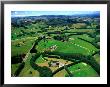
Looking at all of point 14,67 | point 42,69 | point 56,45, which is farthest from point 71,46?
point 14,67

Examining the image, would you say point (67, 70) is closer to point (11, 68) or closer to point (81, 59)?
point (81, 59)

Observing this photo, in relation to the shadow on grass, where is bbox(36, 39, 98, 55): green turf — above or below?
above

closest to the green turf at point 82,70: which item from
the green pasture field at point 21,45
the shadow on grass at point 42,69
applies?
the shadow on grass at point 42,69

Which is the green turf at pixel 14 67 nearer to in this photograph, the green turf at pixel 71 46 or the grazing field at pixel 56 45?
the grazing field at pixel 56 45

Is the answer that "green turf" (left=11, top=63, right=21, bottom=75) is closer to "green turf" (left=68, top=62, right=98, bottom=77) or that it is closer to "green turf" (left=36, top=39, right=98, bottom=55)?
"green turf" (left=36, top=39, right=98, bottom=55)

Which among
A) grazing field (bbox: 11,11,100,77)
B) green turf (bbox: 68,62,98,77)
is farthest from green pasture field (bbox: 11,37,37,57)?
green turf (bbox: 68,62,98,77)

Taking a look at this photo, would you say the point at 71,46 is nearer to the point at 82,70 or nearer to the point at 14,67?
the point at 82,70

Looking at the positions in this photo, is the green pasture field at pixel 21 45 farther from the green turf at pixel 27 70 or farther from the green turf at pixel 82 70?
the green turf at pixel 82 70

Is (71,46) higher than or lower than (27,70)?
higher

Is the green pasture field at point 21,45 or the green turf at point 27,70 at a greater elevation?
the green pasture field at point 21,45

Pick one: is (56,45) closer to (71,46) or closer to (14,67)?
(71,46)

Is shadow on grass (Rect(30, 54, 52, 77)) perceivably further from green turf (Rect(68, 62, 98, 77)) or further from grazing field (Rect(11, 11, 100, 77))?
green turf (Rect(68, 62, 98, 77))
